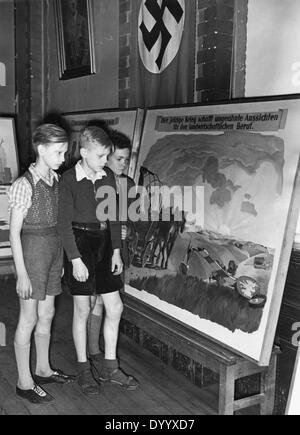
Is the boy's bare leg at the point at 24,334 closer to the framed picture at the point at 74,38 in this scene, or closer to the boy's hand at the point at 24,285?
the boy's hand at the point at 24,285

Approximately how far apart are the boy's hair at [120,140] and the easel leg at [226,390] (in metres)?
1.36

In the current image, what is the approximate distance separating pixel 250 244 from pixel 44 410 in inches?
51.9

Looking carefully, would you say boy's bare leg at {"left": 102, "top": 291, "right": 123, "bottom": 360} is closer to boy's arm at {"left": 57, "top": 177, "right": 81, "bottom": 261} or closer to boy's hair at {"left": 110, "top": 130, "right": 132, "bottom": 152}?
boy's arm at {"left": 57, "top": 177, "right": 81, "bottom": 261}

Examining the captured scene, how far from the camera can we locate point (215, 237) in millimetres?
2619

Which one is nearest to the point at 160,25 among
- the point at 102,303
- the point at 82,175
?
the point at 82,175

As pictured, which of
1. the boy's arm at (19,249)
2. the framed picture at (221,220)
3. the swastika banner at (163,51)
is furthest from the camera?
the swastika banner at (163,51)

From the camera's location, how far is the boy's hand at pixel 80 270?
2627 millimetres

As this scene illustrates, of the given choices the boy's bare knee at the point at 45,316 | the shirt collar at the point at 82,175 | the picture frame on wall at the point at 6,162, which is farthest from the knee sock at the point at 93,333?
the picture frame on wall at the point at 6,162

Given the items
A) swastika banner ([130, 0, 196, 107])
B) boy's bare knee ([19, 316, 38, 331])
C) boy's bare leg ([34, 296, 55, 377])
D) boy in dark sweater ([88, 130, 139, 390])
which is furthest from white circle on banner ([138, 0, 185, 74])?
boy's bare knee ([19, 316, 38, 331])

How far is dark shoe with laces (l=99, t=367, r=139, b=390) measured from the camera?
9.49 feet

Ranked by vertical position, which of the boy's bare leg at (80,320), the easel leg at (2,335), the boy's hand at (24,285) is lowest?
the easel leg at (2,335)

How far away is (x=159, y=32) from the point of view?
3541mm

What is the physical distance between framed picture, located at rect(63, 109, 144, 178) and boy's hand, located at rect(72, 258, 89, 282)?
34.1 inches
